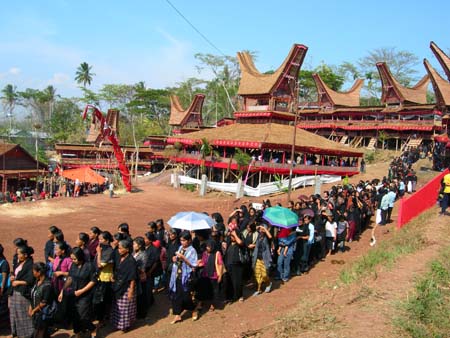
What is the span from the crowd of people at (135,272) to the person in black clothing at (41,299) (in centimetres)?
1

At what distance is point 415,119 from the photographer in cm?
3603

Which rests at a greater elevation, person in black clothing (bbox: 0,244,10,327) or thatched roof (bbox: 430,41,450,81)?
thatched roof (bbox: 430,41,450,81)

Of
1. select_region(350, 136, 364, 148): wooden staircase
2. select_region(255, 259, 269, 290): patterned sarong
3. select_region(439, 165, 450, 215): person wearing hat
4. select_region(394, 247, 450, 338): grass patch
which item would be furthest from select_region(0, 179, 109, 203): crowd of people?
select_region(350, 136, 364, 148): wooden staircase

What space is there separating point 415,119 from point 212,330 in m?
35.1

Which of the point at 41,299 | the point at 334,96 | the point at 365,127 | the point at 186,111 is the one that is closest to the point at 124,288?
the point at 41,299

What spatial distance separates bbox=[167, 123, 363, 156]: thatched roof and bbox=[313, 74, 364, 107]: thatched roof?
1548cm

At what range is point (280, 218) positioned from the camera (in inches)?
309

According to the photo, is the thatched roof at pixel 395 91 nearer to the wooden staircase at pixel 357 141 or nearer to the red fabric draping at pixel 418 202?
the wooden staircase at pixel 357 141

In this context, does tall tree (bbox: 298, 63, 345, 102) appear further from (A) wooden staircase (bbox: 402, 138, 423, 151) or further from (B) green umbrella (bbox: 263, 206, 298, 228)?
(B) green umbrella (bbox: 263, 206, 298, 228)

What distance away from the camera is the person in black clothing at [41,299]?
215 inches

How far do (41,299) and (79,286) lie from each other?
0.50 meters

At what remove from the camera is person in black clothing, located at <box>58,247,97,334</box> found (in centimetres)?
565

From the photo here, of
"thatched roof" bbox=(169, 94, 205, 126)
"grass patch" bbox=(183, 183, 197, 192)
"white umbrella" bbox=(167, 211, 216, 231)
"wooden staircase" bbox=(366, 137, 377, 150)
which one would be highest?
"thatched roof" bbox=(169, 94, 205, 126)

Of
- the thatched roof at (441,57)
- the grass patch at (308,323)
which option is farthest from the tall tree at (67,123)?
the grass patch at (308,323)
